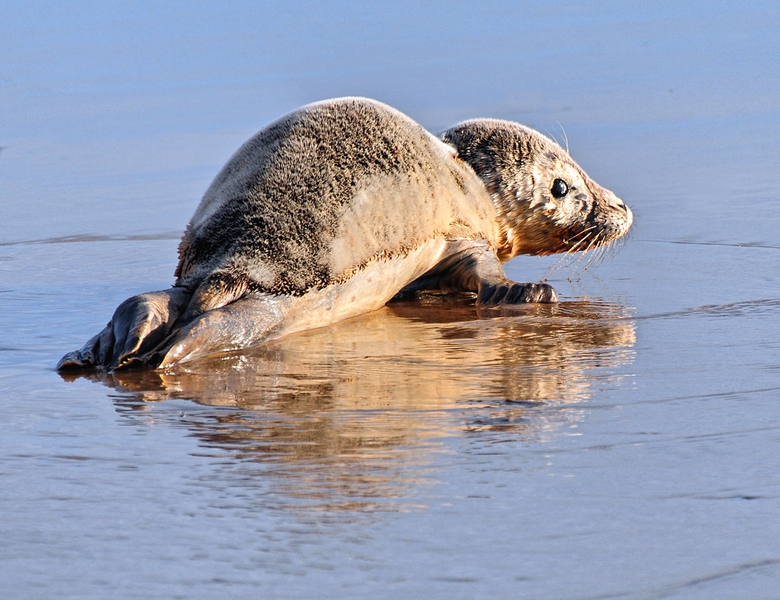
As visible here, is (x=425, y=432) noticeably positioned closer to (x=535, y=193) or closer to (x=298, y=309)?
(x=298, y=309)

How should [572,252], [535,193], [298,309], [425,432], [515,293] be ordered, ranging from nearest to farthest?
1. [425,432]
2. [298,309]
3. [515,293]
4. [535,193]
5. [572,252]

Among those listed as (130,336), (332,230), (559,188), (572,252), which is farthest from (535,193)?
(130,336)

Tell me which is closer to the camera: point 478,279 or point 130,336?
point 130,336

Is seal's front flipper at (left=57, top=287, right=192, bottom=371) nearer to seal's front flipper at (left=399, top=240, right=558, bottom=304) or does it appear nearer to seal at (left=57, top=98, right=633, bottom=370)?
seal at (left=57, top=98, right=633, bottom=370)

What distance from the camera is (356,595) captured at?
2.79 metres

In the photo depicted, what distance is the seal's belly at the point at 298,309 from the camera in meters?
5.16

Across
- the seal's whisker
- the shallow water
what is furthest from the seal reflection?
the seal's whisker

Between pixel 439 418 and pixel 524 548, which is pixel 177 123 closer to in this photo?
pixel 439 418

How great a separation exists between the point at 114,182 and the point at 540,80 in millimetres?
4594

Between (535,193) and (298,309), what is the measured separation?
217cm

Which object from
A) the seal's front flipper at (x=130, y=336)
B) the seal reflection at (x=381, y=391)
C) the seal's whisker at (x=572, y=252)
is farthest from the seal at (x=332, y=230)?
the seal's whisker at (x=572, y=252)

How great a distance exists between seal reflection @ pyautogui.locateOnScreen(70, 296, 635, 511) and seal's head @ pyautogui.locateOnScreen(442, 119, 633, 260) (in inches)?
46.2

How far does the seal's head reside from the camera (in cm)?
719

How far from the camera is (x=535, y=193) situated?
7.32 meters
